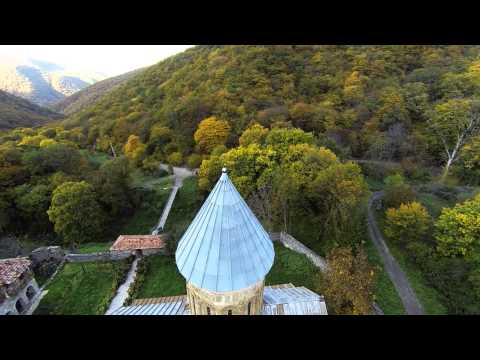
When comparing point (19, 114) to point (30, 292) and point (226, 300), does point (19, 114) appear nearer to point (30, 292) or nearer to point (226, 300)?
point (30, 292)

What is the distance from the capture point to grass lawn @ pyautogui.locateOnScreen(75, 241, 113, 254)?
26625 mm

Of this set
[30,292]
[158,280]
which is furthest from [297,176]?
[30,292]

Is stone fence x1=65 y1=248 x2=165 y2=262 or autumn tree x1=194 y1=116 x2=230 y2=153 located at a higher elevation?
autumn tree x1=194 y1=116 x2=230 y2=153

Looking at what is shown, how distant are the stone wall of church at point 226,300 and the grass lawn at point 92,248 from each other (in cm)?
1888

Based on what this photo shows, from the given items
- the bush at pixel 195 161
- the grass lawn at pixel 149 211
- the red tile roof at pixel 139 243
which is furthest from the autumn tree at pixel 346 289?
the bush at pixel 195 161

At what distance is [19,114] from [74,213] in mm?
57881

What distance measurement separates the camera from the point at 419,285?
20.6m

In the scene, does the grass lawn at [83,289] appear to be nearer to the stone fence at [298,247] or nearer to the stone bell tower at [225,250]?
the stone fence at [298,247]

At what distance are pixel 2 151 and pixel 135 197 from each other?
642 inches

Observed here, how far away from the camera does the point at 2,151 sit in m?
33.5

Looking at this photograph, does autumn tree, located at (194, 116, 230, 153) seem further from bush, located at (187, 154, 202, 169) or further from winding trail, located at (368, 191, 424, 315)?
winding trail, located at (368, 191, 424, 315)

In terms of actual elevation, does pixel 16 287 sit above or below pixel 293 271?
above

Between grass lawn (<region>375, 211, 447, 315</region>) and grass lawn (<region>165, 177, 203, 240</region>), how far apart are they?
61.5ft

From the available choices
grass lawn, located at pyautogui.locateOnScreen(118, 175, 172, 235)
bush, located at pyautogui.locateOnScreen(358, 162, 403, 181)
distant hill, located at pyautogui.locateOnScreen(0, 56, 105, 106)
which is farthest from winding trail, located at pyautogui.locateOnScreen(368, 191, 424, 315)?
distant hill, located at pyautogui.locateOnScreen(0, 56, 105, 106)
